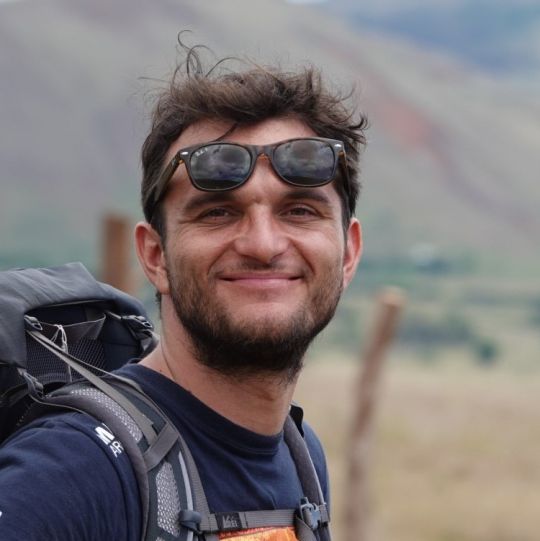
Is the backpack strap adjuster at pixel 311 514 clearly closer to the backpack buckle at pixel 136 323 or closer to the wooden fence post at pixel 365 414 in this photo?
the backpack buckle at pixel 136 323

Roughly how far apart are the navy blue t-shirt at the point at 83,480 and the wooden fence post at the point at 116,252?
610 centimetres

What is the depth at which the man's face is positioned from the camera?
7.75ft

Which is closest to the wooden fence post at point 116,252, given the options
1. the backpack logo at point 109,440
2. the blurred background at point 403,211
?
the backpack logo at point 109,440

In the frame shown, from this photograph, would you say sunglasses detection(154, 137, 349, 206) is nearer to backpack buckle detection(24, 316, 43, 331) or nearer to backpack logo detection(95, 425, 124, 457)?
backpack buckle detection(24, 316, 43, 331)

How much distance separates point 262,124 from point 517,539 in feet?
42.6

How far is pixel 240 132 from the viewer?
2463mm

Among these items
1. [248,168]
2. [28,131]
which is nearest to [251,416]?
[248,168]

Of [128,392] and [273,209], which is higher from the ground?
[273,209]

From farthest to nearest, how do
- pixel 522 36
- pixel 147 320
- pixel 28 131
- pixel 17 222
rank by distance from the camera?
pixel 522 36, pixel 28 131, pixel 17 222, pixel 147 320

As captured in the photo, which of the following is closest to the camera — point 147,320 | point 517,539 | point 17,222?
point 147,320

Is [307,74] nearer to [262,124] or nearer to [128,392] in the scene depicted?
[262,124]

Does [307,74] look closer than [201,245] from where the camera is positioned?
No

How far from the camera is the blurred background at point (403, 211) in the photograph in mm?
22641

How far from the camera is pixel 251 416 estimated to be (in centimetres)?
246
